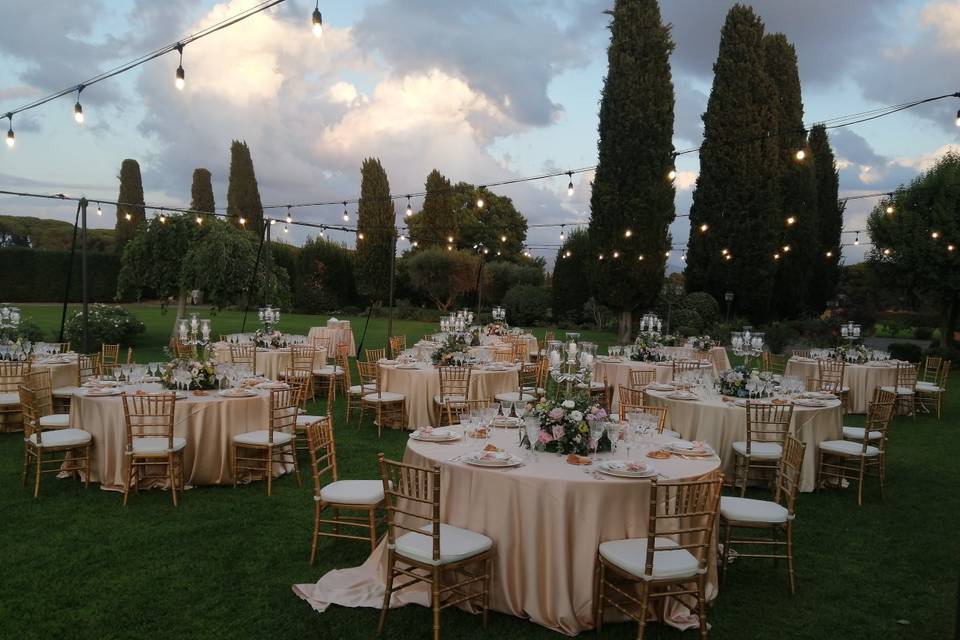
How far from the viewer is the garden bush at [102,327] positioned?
1627 centimetres

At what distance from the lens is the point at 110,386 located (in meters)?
6.67

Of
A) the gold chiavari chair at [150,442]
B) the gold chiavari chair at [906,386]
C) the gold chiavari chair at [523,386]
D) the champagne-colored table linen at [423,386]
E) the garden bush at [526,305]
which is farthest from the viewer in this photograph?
the garden bush at [526,305]

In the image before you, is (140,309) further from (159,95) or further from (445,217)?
(159,95)

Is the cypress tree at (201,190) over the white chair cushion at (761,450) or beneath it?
over

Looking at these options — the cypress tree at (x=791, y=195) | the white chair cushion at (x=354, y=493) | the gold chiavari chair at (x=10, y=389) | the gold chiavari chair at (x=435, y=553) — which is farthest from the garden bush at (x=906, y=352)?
the gold chiavari chair at (x=10, y=389)

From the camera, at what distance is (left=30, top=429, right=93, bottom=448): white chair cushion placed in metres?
5.82

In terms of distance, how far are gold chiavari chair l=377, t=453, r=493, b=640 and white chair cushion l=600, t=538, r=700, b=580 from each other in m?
0.68

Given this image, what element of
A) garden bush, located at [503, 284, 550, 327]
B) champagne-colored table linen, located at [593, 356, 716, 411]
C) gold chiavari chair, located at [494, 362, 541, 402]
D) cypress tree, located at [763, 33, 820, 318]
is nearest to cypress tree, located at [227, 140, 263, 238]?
garden bush, located at [503, 284, 550, 327]

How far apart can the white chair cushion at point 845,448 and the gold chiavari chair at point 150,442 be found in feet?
20.4

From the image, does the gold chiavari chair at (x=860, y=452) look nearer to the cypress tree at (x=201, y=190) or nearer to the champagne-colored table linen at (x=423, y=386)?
the champagne-colored table linen at (x=423, y=386)

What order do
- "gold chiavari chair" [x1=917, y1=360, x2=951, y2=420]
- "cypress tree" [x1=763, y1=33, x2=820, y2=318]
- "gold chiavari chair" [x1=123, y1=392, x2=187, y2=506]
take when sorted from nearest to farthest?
"gold chiavari chair" [x1=123, y1=392, x2=187, y2=506] → "gold chiavari chair" [x1=917, y1=360, x2=951, y2=420] → "cypress tree" [x1=763, y1=33, x2=820, y2=318]

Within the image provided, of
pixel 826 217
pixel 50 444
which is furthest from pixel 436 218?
pixel 50 444

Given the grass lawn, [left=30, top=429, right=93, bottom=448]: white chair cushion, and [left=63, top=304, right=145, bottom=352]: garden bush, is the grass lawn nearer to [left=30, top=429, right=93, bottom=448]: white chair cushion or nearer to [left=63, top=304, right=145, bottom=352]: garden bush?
[left=30, top=429, right=93, bottom=448]: white chair cushion

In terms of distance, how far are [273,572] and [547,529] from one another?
2009mm
